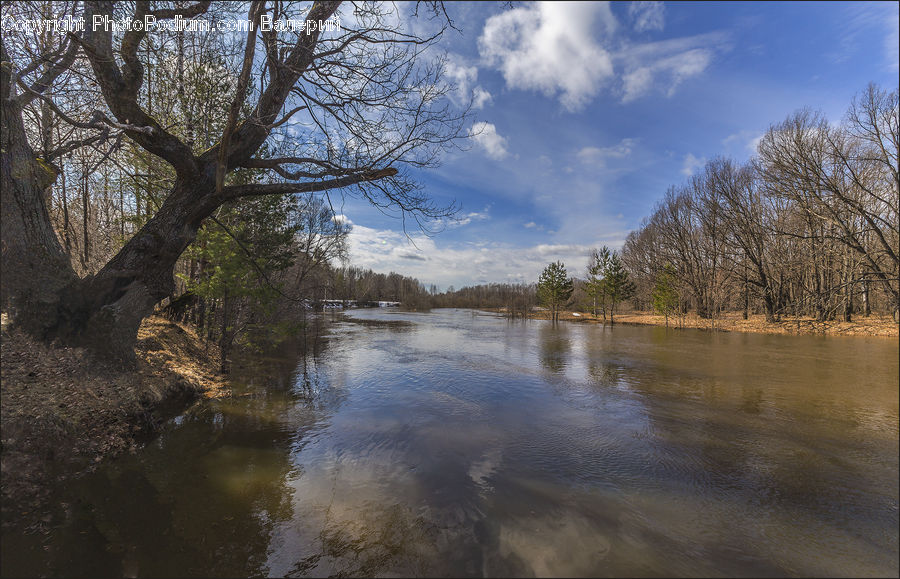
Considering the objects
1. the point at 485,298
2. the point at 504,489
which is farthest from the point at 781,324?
the point at 485,298

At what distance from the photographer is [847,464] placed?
4414 millimetres

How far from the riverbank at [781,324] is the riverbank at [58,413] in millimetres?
8652

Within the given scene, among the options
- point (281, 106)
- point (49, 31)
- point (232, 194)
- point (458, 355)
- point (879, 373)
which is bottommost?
point (458, 355)

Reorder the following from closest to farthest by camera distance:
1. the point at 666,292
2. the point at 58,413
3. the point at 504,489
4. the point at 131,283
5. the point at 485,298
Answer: the point at 504,489
the point at 58,413
the point at 131,283
the point at 666,292
the point at 485,298

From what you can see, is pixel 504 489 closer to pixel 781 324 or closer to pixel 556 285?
pixel 781 324

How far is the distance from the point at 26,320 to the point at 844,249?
121ft

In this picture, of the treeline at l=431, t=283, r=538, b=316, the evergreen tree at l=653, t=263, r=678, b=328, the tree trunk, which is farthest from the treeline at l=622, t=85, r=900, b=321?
the treeline at l=431, t=283, r=538, b=316

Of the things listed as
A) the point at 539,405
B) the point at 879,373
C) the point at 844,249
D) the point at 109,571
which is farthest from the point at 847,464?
the point at 844,249

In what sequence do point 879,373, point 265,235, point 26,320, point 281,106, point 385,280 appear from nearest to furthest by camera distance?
point 879,373 < point 26,320 < point 281,106 < point 265,235 < point 385,280

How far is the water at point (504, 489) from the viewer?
9.73 feet

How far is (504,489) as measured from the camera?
435 centimetres

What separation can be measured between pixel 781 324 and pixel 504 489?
25362 mm

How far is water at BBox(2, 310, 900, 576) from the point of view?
2965mm

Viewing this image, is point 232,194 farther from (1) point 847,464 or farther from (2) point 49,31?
(1) point 847,464
